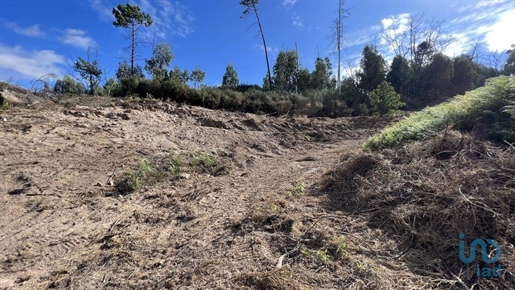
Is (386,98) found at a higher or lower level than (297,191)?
higher

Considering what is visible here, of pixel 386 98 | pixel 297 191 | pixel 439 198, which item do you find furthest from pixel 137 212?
pixel 386 98

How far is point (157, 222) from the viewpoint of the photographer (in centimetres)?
311

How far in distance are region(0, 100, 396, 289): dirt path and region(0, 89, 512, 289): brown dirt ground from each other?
14 millimetres

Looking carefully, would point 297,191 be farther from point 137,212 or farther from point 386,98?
point 386,98

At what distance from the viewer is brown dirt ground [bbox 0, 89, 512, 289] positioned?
6.74 ft

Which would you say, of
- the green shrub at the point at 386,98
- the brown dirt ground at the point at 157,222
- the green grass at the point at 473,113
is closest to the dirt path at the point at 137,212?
the brown dirt ground at the point at 157,222

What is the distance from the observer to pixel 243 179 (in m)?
4.86

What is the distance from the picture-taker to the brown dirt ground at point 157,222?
205 centimetres

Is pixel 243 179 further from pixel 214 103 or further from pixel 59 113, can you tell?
pixel 214 103

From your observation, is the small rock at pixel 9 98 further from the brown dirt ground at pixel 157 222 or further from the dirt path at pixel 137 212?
the dirt path at pixel 137 212

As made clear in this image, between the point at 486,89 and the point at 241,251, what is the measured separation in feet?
16.8

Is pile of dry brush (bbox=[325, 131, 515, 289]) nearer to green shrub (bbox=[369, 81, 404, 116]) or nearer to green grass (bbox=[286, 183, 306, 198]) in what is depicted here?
green grass (bbox=[286, 183, 306, 198])

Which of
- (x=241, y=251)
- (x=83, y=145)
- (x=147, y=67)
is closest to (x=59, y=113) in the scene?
(x=83, y=145)

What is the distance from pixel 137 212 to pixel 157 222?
43 centimetres
